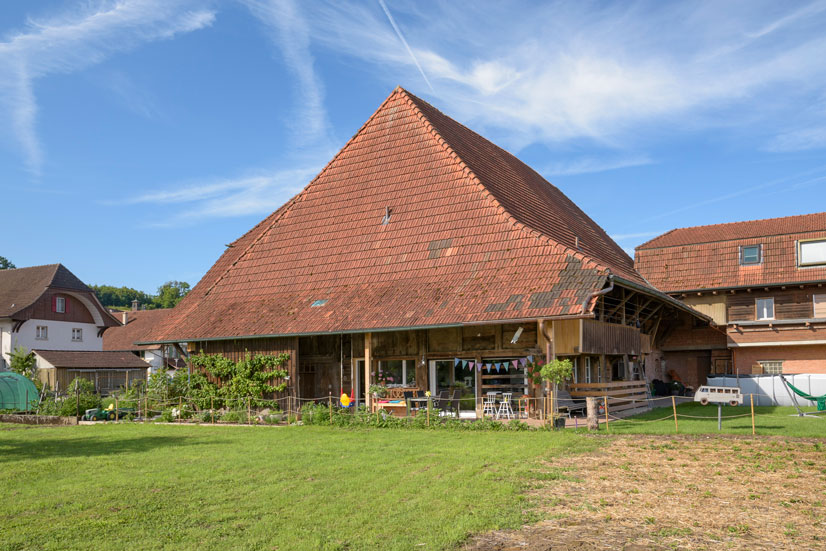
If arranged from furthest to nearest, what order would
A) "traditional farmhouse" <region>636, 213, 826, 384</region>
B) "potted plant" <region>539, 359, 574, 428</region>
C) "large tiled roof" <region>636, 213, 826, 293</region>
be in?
"large tiled roof" <region>636, 213, 826, 293</region>, "traditional farmhouse" <region>636, 213, 826, 384</region>, "potted plant" <region>539, 359, 574, 428</region>

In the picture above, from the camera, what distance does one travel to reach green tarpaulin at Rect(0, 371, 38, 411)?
27.9 meters

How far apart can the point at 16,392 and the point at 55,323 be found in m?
21.9

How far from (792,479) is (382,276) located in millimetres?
14294

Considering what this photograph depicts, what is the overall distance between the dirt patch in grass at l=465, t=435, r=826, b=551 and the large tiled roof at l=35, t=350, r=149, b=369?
117ft

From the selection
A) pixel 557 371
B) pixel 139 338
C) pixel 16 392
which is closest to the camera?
pixel 557 371

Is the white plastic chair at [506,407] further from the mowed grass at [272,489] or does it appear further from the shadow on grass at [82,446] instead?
the shadow on grass at [82,446]

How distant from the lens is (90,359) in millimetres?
43844

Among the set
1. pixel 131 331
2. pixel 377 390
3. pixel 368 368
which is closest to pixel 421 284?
pixel 368 368

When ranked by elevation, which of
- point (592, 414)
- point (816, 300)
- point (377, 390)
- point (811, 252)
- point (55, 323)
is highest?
point (811, 252)

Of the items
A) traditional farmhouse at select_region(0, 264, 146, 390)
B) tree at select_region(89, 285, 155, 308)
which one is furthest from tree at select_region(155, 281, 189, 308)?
traditional farmhouse at select_region(0, 264, 146, 390)

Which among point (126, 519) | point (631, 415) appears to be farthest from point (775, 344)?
point (126, 519)

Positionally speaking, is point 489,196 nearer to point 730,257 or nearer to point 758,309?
point 730,257

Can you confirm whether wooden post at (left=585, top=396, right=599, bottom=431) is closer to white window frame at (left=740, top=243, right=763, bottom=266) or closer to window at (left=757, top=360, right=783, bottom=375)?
window at (left=757, top=360, right=783, bottom=375)

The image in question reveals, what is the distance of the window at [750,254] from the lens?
104ft
